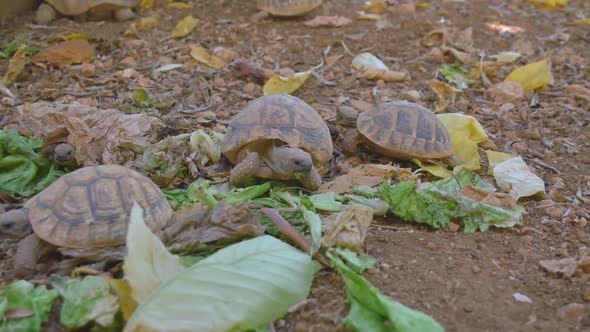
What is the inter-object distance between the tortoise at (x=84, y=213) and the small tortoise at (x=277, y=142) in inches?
28.7

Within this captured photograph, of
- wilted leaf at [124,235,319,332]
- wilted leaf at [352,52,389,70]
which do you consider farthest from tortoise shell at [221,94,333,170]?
wilted leaf at [352,52,389,70]

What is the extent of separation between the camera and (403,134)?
379 cm

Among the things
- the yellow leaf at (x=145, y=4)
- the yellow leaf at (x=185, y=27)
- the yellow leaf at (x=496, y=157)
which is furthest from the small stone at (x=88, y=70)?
the yellow leaf at (x=496, y=157)

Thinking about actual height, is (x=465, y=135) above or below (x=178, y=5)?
below

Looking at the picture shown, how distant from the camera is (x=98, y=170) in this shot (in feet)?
8.96

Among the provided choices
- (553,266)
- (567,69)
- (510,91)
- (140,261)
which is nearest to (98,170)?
(140,261)

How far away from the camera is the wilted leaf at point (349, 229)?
259 centimetres

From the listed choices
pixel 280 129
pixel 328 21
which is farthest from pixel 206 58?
pixel 280 129

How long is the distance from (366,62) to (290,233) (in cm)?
315

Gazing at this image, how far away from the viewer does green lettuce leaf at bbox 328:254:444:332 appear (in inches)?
83.7

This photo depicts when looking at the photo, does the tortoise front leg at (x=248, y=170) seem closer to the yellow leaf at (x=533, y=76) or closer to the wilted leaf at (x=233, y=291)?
the wilted leaf at (x=233, y=291)

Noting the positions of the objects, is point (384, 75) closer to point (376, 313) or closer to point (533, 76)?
point (533, 76)

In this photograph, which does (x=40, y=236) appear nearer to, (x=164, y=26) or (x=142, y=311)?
(x=142, y=311)

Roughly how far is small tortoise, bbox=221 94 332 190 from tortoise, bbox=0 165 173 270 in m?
0.73
